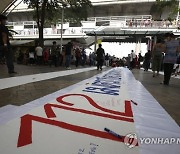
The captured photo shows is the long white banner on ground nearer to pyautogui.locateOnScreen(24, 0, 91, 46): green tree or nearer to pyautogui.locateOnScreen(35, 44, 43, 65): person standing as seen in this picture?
pyautogui.locateOnScreen(35, 44, 43, 65): person standing

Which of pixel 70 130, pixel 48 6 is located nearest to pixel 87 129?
pixel 70 130

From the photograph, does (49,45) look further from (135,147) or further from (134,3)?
(135,147)

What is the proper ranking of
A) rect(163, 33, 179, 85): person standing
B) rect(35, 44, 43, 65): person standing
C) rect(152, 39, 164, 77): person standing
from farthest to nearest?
rect(35, 44, 43, 65): person standing < rect(152, 39, 164, 77): person standing < rect(163, 33, 179, 85): person standing

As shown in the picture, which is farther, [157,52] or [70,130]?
[157,52]

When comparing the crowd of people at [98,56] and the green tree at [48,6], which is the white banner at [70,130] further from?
the green tree at [48,6]

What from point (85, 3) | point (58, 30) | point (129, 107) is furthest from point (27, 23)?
point (129, 107)

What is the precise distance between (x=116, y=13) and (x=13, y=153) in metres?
36.9

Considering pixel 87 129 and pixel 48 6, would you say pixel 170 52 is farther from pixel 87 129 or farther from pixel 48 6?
pixel 48 6
